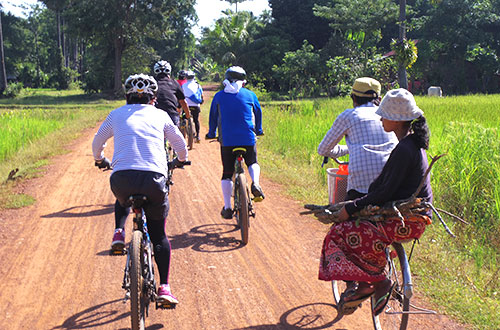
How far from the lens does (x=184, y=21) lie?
6359 centimetres

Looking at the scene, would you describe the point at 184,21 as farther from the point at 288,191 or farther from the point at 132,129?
the point at 132,129

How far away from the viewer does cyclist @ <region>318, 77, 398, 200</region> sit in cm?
380

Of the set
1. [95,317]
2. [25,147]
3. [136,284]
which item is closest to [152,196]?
[136,284]

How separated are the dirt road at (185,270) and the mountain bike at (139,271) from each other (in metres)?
0.47

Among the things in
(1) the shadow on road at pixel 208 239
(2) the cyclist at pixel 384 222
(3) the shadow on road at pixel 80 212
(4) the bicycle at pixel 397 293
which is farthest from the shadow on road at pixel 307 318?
(3) the shadow on road at pixel 80 212

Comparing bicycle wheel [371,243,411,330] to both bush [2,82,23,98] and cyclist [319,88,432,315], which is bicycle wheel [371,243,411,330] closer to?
cyclist [319,88,432,315]

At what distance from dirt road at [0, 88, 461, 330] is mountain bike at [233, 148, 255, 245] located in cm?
24

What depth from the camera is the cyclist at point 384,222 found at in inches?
122

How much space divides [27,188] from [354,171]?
698cm

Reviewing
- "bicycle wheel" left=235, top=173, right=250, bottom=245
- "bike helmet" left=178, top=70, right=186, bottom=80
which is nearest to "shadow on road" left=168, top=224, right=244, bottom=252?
"bicycle wheel" left=235, top=173, right=250, bottom=245

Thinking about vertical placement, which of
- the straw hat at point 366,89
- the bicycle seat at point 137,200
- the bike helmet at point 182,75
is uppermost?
the bike helmet at point 182,75

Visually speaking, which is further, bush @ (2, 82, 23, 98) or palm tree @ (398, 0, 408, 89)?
bush @ (2, 82, 23, 98)

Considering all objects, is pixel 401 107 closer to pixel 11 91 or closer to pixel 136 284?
pixel 136 284

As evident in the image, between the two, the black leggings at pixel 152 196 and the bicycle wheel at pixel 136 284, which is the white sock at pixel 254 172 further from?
the bicycle wheel at pixel 136 284
